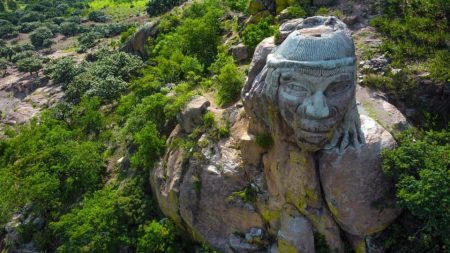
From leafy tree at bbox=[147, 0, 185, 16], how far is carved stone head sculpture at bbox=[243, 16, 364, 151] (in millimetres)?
43281

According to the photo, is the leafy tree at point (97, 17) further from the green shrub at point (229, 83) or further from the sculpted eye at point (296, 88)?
the sculpted eye at point (296, 88)

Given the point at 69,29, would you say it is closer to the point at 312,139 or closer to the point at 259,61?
Answer: the point at 259,61

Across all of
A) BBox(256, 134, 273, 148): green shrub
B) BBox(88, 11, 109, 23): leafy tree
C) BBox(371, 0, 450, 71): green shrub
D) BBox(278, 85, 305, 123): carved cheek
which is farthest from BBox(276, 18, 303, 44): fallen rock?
BBox(88, 11, 109, 23): leafy tree

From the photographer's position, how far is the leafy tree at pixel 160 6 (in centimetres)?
5651

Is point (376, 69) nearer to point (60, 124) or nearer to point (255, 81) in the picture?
point (255, 81)

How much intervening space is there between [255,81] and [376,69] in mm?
7804

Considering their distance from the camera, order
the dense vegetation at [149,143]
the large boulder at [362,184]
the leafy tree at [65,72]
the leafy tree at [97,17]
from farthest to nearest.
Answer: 1. the leafy tree at [97,17]
2. the leafy tree at [65,72]
3. the large boulder at [362,184]
4. the dense vegetation at [149,143]

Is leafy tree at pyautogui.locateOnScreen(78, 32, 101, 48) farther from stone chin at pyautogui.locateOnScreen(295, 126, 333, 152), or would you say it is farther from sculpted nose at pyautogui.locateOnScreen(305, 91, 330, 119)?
sculpted nose at pyautogui.locateOnScreen(305, 91, 330, 119)

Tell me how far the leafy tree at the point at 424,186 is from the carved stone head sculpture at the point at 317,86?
1.59 meters

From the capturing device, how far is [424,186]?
13.8m

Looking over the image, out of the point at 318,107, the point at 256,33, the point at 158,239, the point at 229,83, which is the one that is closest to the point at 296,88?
the point at 318,107

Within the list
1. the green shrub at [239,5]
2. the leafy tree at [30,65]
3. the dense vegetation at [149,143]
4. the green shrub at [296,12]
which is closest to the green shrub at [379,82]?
the dense vegetation at [149,143]

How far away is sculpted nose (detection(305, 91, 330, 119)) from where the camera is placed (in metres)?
13.6

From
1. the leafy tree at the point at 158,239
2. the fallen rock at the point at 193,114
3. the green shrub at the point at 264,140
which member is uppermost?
the green shrub at the point at 264,140
